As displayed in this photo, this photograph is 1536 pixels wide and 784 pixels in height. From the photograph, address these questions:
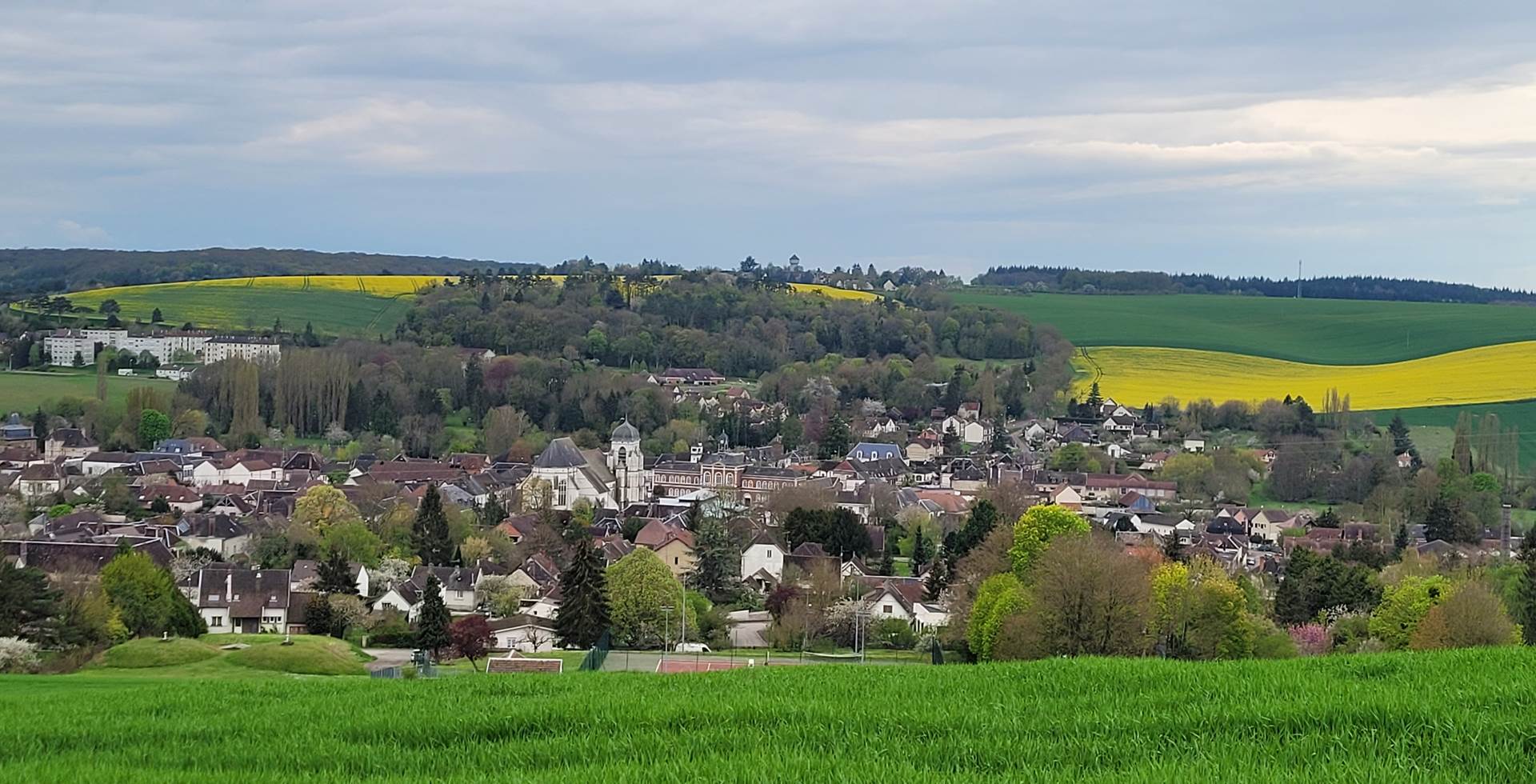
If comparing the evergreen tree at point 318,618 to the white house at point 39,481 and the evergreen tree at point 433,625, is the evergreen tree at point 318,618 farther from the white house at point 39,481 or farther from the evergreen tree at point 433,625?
the white house at point 39,481

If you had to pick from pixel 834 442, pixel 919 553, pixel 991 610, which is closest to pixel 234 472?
pixel 834 442

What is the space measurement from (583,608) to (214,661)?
11663 millimetres

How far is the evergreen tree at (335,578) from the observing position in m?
47.2

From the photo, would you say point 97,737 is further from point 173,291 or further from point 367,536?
point 173,291

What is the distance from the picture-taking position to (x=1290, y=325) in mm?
134000

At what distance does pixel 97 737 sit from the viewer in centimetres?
1085

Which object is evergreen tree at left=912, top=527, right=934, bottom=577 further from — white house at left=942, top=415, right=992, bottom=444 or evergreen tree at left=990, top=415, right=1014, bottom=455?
white house at left=942, top=415, right=992, bottom=444

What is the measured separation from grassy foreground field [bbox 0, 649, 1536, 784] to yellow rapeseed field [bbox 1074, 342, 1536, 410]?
87.9 meters

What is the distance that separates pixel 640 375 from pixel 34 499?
49914 mm

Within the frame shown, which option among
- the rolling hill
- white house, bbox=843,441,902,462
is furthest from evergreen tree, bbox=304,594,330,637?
the rolling hill

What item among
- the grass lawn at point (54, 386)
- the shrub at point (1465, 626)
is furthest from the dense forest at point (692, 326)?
the shrub at point (1465, 626)

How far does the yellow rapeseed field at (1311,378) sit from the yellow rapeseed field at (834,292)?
4103cm

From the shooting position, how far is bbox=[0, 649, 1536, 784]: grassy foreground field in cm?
856

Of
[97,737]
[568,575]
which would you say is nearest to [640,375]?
[568,575]
